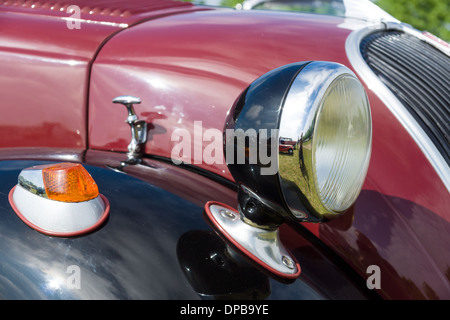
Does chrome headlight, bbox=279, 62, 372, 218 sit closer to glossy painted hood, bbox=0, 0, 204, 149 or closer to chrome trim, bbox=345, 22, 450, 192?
chrome trim, bbox=345, 22, 450, 192

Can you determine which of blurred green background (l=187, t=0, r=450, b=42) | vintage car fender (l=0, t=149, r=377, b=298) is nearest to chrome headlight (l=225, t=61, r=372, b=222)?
vintage car fender (l=0, t=149, r=377, b=298)

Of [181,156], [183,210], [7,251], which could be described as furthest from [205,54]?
[7,251]

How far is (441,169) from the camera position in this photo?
1.17 meters

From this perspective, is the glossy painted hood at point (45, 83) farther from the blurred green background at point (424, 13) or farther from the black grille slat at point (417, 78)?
the blurred green background at point (424, 13)

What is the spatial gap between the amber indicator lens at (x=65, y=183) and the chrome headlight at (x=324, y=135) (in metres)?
0.36

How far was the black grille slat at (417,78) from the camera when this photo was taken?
1262mm

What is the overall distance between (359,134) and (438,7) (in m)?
16.1

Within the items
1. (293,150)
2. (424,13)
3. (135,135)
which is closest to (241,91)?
(135,135)

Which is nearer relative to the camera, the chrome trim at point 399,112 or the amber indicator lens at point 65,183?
the amber indicator lens at point 65,183

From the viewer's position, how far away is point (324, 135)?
0.81 meters

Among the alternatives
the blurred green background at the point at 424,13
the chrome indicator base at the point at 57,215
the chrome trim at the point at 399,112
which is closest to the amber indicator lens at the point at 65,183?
the chrome indicator base at the point at 57,215

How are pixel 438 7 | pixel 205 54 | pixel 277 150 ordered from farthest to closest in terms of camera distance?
pixel 438 7 < pixel 205 54 < pixel 277 150

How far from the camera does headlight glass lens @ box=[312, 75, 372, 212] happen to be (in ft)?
2.65

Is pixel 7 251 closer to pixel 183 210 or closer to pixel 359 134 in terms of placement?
pixel 183 210
